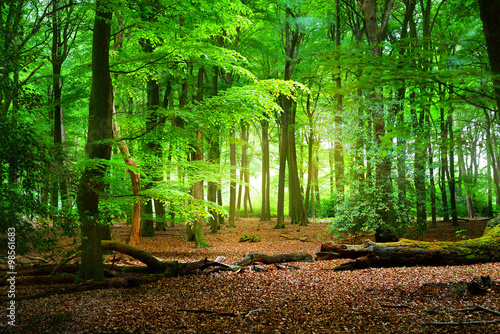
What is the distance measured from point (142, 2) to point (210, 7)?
1.42 m

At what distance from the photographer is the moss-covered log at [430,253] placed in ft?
21.5

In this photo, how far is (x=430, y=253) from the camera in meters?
6.69

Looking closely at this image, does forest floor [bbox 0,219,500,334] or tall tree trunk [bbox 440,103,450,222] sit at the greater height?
tall tree trunk [bbox 440,103,450,222]

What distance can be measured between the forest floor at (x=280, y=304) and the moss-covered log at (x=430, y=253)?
353 mm

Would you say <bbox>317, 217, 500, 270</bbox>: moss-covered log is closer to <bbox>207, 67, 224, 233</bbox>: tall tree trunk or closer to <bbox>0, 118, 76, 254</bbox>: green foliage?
<bbox>207, 67, 224, 233</bbox>: tall tree trunk

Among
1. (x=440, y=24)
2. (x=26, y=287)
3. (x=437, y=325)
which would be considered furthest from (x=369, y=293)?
(x=440, y=24)

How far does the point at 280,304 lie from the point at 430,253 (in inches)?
155

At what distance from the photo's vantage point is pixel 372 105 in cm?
1049

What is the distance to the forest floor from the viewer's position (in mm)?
3756

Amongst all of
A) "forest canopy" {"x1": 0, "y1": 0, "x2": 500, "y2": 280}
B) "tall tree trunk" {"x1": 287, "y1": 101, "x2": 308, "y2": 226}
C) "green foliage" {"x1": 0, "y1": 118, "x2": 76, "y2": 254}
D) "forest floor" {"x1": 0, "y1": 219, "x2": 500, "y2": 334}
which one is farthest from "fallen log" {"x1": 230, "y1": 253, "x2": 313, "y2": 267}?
"tall tree trunk" {"x1": 287, "y1": 101, "x2": 308, "y2": 226}

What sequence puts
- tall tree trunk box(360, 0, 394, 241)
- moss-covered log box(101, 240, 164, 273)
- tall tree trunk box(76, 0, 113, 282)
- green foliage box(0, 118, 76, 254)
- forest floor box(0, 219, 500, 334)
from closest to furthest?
green foliage box(0, 118, 76, 254) < forest floor box(0, 219, 500, 334) < tall tree trunk box(76, 0, 113, 282) < moss-covered log box(101, 240, 164, 273) < tall tree trunk box(360, 0, 394, 241)

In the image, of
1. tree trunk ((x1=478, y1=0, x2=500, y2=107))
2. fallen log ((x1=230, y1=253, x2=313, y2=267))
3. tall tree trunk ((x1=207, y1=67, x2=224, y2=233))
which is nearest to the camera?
tree trunk ((x1=478, y1=0, x2=500, y2=107))

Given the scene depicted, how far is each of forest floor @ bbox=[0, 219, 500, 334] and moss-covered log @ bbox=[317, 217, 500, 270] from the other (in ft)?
1.16

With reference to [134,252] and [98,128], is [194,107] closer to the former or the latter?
[98,128]
